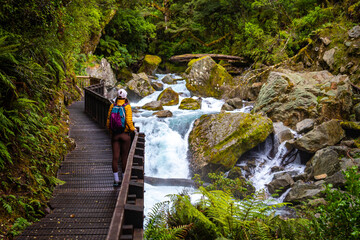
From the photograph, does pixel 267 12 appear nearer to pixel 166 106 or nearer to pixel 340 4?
pixel 340 4

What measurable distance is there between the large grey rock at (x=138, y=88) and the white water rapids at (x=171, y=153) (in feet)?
15.5

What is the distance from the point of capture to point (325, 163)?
9.58m

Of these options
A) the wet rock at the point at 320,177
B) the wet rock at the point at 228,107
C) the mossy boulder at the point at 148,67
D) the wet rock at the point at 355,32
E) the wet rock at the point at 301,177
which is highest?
A: the wet rock at the point at 355,32

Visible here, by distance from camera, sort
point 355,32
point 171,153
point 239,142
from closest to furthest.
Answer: point 239,142 < point 171,153 < point 355,32

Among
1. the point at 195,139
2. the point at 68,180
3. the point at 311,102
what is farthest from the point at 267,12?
the point at 68,180

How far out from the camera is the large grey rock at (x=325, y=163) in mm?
9367

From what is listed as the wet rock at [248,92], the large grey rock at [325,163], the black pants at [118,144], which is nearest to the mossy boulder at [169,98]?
the wet rock at [248,92]

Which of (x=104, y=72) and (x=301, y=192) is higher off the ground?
(x=104, y=72)

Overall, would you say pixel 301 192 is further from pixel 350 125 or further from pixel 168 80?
pixel 168 80

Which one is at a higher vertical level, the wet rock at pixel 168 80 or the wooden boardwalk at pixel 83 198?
the wet rock at pixel 168 80

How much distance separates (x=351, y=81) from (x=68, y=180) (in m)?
15.8

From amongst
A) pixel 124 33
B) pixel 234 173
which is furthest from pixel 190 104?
pixel 124 33

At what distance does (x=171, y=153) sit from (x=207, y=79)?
1014cm

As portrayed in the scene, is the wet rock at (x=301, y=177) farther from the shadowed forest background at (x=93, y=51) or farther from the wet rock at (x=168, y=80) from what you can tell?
the wet rock at (x=168, y=80)
